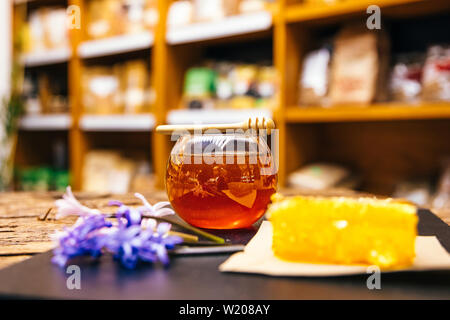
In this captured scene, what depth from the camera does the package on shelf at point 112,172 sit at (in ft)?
8.09

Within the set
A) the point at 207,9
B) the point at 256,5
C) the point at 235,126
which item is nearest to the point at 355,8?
the point at 256,5

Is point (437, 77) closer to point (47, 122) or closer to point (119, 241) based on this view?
point (119, 241)

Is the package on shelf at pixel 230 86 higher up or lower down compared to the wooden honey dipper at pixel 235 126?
higher up

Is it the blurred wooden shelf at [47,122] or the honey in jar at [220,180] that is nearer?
the honey in jar at [220,180]

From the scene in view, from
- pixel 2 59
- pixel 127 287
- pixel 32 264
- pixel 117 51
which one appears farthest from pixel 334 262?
pixel 2 59

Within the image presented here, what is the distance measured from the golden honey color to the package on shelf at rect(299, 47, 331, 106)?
139 centimetres

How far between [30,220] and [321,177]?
4.08 feet

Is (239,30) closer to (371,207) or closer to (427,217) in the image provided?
(427,217)

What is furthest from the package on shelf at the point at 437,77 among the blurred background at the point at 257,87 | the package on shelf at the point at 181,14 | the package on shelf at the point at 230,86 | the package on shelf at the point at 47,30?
the package on shelf at the point at 47,30

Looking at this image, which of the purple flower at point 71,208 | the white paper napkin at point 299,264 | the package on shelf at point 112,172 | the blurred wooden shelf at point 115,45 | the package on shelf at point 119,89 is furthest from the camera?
the package on shelf at point 112,172

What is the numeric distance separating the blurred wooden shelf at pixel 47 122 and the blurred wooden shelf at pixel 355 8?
1.45 metres

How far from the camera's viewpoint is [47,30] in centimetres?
277

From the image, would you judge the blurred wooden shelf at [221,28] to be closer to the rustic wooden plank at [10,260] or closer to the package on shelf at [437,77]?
the package on shelf at [437,77]

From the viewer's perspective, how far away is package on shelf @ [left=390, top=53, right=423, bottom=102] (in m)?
1.67
